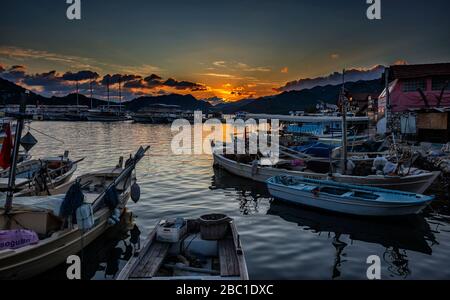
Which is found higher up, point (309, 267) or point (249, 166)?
point (249, 166)

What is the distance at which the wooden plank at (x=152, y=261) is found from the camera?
31.3 feet

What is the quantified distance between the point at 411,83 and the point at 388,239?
1309 inches

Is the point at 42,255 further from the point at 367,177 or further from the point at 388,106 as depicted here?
the point at 388,106

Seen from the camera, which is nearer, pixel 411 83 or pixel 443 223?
pixel 443 223

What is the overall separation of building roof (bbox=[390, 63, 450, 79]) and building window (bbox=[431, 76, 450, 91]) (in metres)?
0.74

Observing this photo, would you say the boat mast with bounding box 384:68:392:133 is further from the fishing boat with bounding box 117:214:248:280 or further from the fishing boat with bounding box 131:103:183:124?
the fishing boat with bounding box 131:103:183:124

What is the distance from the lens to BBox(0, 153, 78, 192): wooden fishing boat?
17.2 meters

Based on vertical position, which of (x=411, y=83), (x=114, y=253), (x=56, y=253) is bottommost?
(x=114, y=253)

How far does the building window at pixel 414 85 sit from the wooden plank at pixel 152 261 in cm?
4006

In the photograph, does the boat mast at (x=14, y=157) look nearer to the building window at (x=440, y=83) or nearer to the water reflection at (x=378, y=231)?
the water reflection at (x=378, y=231)

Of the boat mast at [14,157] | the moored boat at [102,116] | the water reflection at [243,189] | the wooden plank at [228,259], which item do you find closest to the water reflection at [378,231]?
the water reflection at [243,189]

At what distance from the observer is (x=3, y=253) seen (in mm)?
9664

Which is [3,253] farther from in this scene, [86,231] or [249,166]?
[249,166]
